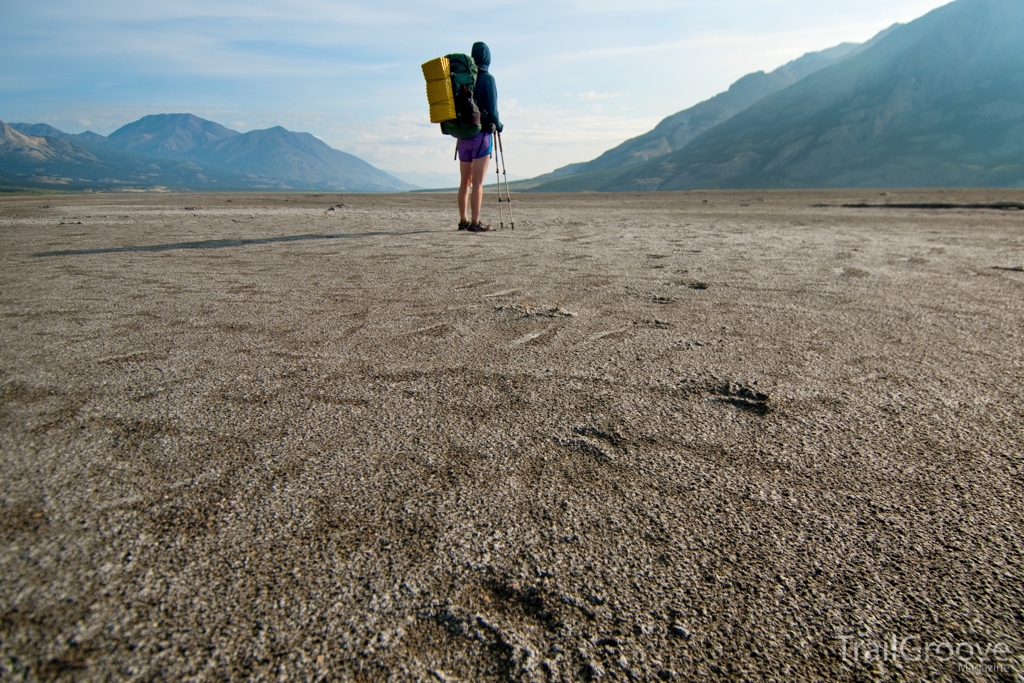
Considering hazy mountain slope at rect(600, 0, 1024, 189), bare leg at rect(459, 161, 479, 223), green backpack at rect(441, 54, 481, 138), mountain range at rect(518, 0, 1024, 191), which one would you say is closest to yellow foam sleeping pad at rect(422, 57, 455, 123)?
green backpack at rect(441, 54, 481, 138)

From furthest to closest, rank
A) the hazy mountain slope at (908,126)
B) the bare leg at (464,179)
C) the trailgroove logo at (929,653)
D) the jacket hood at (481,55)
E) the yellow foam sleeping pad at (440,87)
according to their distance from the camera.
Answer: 1. the hazy mountain slope at (908,126)
2. the bare leg at (464,179)
3. the jacket hood at (481,55)
4. the yellow foam sleeping pad at (440,87)
5. the trailgroove logo at (929,653)

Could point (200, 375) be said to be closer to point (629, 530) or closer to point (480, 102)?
point (629, 530)

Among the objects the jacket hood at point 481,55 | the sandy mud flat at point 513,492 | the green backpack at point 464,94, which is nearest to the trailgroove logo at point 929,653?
the sandy mud flat at point 513,492

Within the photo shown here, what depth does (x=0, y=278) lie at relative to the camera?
4.21m

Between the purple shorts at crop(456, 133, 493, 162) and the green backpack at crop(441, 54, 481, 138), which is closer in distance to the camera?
the green backpack at crop(441, 54, 481, 138)

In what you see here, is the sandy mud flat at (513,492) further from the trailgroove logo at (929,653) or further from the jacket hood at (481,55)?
the jacket hood at (481,55)

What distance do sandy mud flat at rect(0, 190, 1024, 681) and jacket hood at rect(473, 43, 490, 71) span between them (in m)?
5.06

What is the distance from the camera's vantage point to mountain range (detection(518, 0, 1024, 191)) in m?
108

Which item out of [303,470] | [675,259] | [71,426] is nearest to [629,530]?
[303,470]

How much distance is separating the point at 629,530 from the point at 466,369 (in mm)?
1179

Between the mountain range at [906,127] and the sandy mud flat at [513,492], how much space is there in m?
122

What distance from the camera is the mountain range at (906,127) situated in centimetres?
10806

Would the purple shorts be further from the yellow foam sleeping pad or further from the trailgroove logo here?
the trailgroove logo

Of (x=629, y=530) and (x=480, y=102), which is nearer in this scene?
(x=629, y=530)
